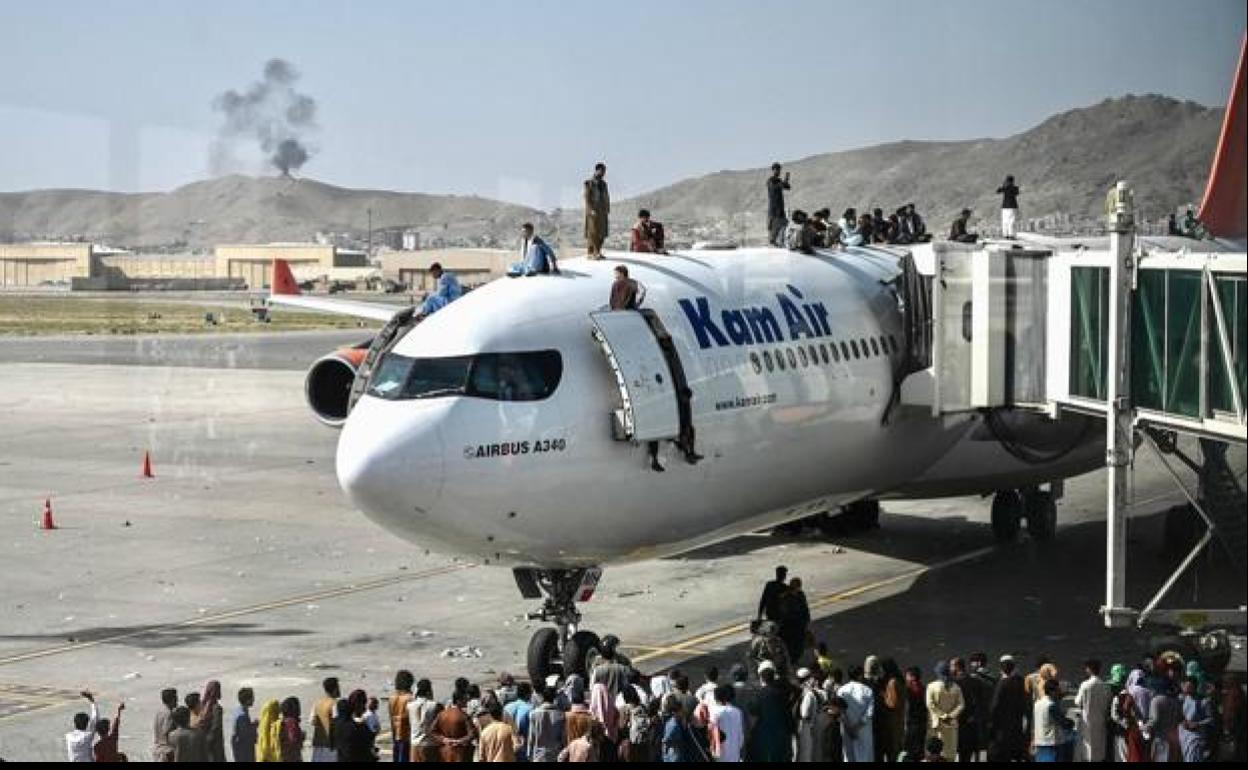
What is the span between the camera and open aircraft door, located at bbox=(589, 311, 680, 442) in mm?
20359

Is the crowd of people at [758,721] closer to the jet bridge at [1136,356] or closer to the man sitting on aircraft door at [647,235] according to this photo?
the jet bridge at [1136,356]

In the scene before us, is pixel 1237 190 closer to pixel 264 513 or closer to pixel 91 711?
pixel 91 711

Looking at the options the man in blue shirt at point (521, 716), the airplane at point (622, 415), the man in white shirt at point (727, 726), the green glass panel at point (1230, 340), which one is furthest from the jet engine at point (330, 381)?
the green glass panel at point (1230, 340)

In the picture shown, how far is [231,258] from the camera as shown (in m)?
42.5

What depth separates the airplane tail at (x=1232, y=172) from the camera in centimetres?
1297

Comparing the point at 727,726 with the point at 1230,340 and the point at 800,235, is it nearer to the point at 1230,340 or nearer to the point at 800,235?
the point at 1230,340

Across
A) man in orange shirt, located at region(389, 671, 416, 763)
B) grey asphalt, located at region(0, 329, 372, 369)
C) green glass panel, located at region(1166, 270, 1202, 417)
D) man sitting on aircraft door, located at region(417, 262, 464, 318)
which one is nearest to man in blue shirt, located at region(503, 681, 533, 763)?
man in orange shirt, located at region(389, 671, 416, 763)

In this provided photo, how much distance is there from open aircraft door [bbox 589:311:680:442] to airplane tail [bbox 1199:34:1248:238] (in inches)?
323

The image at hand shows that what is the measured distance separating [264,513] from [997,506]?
44.3ft

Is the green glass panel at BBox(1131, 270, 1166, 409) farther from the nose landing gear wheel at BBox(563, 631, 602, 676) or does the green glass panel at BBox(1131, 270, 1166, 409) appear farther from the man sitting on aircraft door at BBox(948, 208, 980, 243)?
the man sitting on aircraft door at BBox(948, 208, 980, 243)

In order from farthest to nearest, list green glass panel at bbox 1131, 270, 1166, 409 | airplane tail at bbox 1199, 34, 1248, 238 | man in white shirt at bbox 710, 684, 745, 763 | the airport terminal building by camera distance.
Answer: the airport terminal building
green glass panel at bbox 1131, 270, 1166, 409
man in white shirt at bbox 710, 684, 745, 763
airplane tail at bbox 1199, 34, 1248, 238

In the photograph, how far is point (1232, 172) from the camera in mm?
13047

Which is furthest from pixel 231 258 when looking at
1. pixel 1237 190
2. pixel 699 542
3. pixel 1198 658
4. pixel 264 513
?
pixel 1237 190

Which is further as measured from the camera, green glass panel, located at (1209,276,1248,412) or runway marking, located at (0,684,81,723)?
runway marking, located at (0,684,81,723)
